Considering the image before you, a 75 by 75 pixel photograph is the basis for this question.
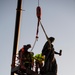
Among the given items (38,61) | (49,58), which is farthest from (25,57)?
(49,58)

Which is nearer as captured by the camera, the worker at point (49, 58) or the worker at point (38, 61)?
the worker at point (49, 58)

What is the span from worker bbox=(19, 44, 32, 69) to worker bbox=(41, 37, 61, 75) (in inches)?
27.9

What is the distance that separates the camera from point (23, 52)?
18062 millimetres

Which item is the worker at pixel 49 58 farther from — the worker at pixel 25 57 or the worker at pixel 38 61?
the worker at pixel 25 57

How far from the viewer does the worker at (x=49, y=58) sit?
57.6 feet

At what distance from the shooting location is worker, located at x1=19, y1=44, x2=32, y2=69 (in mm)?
17648

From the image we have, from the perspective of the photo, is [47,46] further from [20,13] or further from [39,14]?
[20,13]

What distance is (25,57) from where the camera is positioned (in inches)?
706

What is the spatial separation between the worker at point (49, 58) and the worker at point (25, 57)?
27.9 inches

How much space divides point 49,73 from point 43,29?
6.59 feet

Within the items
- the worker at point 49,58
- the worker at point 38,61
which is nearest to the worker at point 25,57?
the worker at point 38,61

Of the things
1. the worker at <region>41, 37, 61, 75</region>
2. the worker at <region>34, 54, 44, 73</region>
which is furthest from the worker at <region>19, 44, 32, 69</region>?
the worker at <region>41, 37, 61, 75</region>

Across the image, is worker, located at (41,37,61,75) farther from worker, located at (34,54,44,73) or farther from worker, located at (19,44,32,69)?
worker, located at (19,44,32,69)

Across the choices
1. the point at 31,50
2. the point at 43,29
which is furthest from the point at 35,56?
the point at 43,29
